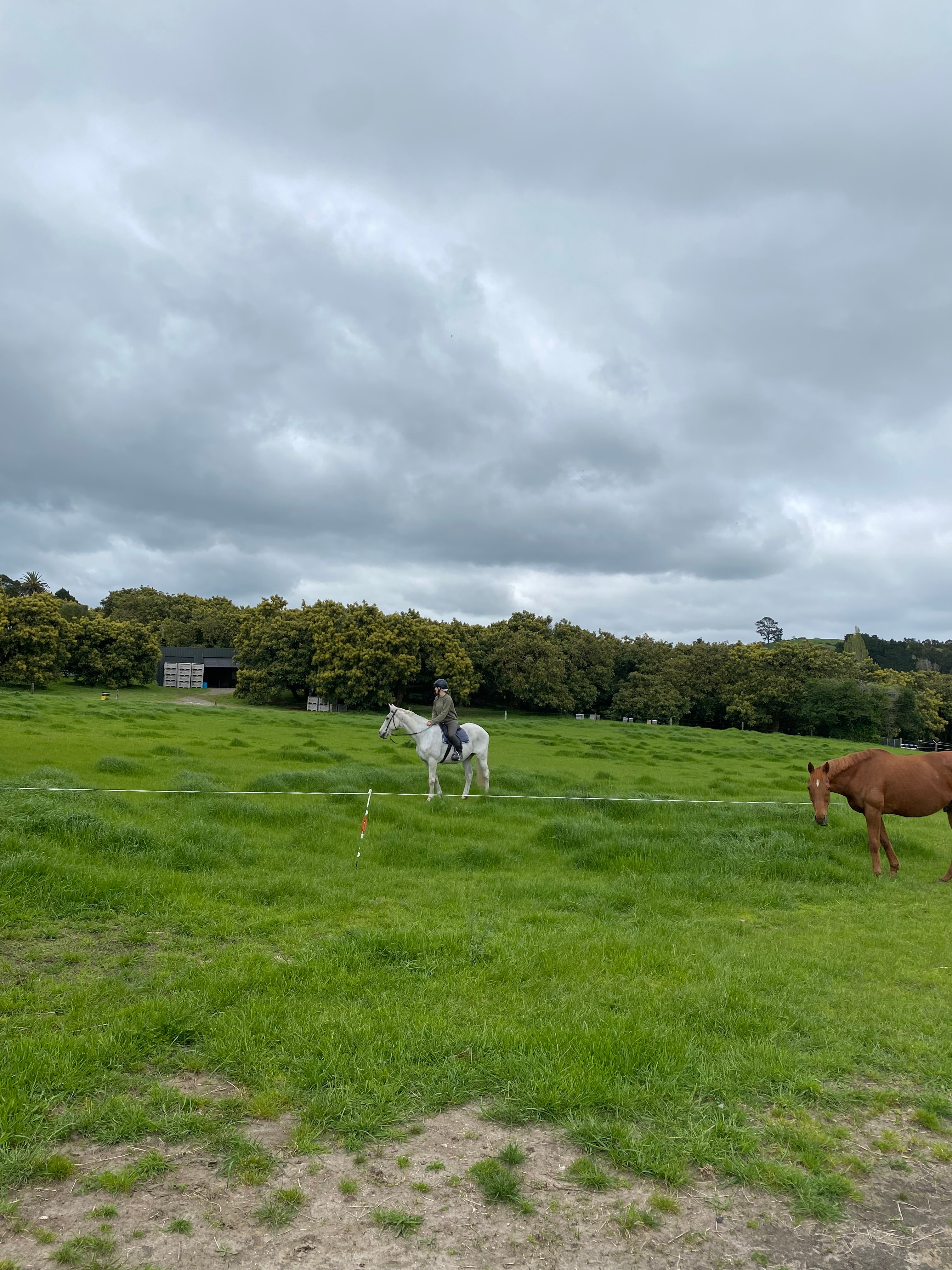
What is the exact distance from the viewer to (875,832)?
13102 mm

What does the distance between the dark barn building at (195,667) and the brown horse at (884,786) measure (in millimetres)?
80335

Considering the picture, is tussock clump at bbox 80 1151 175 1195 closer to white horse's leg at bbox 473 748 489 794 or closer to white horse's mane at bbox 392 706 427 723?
white horse's leg at bbox 473 748 489 794

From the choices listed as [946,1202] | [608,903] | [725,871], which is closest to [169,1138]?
[946,1202]

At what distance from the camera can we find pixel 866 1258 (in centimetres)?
383

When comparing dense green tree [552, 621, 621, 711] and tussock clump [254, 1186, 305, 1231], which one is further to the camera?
dense green tree [552, 621, 621, 711]

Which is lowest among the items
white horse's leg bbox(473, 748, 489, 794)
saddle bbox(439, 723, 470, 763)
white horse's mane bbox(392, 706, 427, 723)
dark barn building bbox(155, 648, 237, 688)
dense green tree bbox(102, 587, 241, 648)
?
white horse's leg bbox(473, 748, 489, 794)

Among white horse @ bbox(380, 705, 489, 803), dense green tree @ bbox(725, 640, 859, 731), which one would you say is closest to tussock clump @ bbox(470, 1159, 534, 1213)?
white horse @ bbox(380, 705, 489, 803)

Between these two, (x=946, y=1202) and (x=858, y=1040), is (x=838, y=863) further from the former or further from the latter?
(x=946, y=1202)

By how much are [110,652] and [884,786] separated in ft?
238

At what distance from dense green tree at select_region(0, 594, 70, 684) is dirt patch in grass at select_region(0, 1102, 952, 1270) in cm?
6755

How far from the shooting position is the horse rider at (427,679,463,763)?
18516 millimetres

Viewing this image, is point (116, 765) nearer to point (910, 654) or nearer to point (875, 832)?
point (875, 832)

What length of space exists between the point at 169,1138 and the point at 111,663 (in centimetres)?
7445

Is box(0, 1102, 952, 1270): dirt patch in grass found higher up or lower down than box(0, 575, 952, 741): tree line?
lower down
